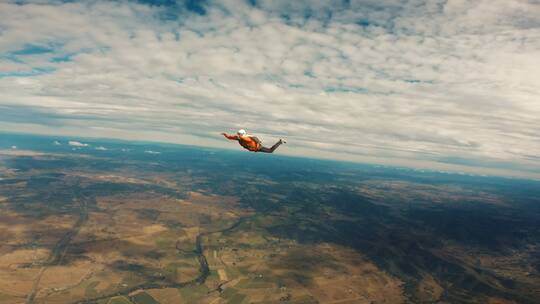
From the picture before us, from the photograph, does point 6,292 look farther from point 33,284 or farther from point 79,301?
point 79,301

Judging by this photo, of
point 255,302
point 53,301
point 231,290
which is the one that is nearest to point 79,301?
point 53,301

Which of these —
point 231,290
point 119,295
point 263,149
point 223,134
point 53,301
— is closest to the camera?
point 223,134

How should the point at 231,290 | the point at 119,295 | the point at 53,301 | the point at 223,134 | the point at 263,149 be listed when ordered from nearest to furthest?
the point at 223,134, the point at 263,149, the point at 53,301, the point at 119,295, the point at 231,290

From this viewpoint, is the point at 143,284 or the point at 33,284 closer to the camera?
the point at 33,284

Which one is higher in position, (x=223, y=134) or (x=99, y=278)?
(x=223, y=134)

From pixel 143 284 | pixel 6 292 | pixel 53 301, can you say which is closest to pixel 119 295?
pixel 143 284

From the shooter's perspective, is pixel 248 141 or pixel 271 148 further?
pixel 271 148

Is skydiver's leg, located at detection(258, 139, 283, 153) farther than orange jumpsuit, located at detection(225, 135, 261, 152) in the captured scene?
Yes

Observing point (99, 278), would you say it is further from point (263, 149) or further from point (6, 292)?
point (263, 149)

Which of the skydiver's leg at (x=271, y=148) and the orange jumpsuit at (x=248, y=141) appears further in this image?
the skydiver's leg at (x=271, y=148)
